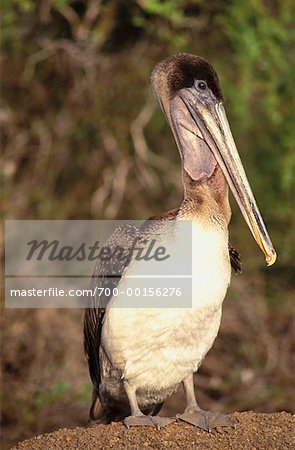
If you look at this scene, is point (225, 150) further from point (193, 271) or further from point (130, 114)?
point (130, 114)

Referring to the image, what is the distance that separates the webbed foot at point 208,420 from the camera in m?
5.26

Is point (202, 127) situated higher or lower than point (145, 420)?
higher

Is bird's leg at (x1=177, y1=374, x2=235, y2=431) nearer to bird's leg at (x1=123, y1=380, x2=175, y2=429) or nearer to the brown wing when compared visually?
bird's leg at (x1=123, y1=380, x2=175, y2=429)

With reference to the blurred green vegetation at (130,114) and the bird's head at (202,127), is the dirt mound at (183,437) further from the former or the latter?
the blurred green vegetation at (130,114)

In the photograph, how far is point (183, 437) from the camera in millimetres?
5199

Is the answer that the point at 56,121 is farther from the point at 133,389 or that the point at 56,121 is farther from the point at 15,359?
the point at 133,389

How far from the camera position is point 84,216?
34.8ft

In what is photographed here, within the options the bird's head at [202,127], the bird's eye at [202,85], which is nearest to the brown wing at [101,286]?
the bird's head at [202,127]

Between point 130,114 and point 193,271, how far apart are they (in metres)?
5.47

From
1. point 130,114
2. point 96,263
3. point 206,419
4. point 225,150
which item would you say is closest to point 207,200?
point 225,150

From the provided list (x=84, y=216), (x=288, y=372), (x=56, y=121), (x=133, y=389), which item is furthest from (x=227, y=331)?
(x=133, y=389)

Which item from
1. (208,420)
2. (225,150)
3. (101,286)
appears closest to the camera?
(208,420)

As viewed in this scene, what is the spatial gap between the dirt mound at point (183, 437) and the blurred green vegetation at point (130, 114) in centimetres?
465

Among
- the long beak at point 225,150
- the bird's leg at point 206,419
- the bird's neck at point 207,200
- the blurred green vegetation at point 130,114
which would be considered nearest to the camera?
the bird's leg at point 206,419
